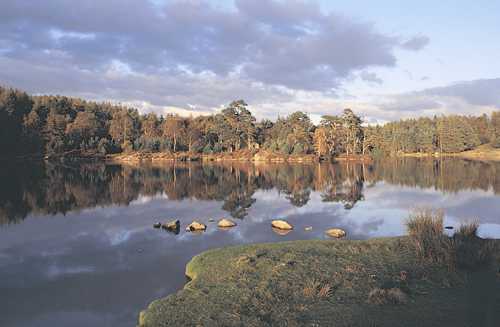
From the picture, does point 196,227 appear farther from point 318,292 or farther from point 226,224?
point 318,292

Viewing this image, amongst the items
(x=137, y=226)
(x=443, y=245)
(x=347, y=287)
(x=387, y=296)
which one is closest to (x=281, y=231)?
(x=443, y=245)

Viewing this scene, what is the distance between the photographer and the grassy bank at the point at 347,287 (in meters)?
4.50

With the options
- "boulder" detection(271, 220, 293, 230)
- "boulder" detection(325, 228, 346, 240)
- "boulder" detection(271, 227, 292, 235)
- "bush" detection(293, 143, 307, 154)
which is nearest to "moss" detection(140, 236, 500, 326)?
"boulder" detection(325, 228, 346, 240)

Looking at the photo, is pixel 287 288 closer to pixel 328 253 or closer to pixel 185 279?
pixel 328 253

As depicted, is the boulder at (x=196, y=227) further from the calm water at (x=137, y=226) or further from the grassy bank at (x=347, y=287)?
the grassy bank at (x=347, y=287)

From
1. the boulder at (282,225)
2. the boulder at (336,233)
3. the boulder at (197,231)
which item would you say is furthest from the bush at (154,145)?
the boulder at (336,233)

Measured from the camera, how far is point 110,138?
91000mm

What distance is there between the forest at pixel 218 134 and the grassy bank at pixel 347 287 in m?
56.0

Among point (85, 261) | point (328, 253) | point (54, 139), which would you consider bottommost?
point (85, 261)

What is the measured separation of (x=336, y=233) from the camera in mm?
10711

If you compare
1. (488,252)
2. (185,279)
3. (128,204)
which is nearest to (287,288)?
(185,279)

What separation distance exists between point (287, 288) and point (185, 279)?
3.03m

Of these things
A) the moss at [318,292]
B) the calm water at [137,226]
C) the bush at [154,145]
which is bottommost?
the calm water at [137,226]

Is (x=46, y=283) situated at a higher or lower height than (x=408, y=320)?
lower
